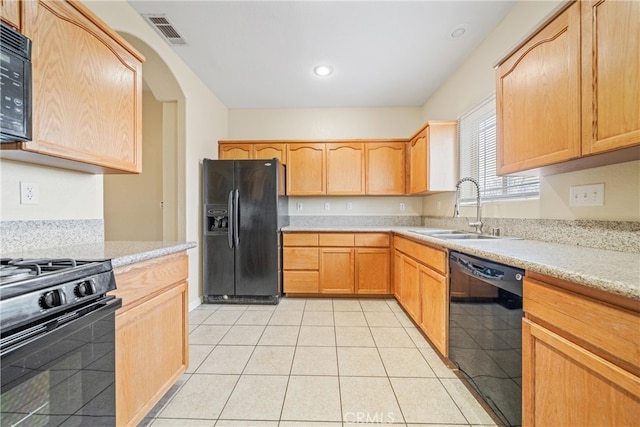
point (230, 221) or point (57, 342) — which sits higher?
point (230, 221)

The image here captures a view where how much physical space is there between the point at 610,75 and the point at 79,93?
2267 millimetres

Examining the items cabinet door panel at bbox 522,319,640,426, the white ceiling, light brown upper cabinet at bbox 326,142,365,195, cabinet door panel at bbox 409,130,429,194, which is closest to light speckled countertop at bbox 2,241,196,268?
cabinet door panel at bbox 522,319,640,426

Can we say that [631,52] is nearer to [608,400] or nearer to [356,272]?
[608,400]

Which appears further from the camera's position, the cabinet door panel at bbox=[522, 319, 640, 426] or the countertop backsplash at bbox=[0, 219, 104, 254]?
the countertop backsplash at bbox=[0, 219, 104, 254]

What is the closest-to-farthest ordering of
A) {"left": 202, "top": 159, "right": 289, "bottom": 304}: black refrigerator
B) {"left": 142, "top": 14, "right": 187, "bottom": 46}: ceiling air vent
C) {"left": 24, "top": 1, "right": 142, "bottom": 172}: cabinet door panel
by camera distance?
{"left": 24, "top": 1, "right": 142, "bottom": 172}: cabinet door panel < {"left": 142, "top": 14, "right": 187, "bottom": 46}: ceiling air vent < {"left": 202, "top": 159, "right": 289, "bottom": 304}: black refrigerator

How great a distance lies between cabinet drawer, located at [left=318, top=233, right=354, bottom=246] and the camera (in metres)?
3.24

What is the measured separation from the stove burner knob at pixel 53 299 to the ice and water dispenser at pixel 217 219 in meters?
2.26

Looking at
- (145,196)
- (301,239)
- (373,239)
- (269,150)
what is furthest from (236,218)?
(373,239)

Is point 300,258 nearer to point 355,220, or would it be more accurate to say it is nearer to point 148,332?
point 355,220

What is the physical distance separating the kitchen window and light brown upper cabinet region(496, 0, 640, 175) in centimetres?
47

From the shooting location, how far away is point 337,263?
3.25 metres

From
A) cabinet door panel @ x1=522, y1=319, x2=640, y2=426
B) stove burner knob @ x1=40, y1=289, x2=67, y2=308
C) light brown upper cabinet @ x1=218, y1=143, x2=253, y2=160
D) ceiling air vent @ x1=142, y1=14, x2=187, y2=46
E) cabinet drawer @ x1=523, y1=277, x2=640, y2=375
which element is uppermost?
ceiling air vent @ x1=142, y1=14, x2=187, y2=46

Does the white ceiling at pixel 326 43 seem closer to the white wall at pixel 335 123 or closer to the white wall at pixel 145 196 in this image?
the white wall at pixel 335 123

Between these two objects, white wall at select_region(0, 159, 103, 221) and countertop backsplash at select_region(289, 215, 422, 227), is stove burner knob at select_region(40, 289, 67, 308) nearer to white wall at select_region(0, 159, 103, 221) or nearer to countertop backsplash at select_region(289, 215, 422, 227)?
white wall at select_region(0, 159, 103, 221)
